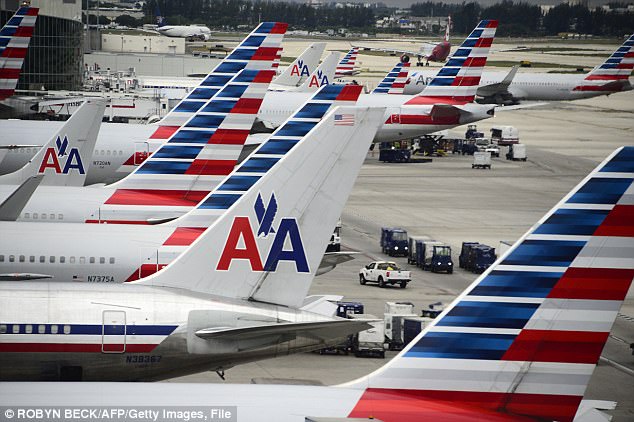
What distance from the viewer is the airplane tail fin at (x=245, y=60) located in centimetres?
3553

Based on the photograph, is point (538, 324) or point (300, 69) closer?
point (538, 324)

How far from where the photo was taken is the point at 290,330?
1831 cm

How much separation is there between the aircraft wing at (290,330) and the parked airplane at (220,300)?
2 cm

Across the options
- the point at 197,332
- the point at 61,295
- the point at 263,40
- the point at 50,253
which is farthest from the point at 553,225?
the point at 263,40

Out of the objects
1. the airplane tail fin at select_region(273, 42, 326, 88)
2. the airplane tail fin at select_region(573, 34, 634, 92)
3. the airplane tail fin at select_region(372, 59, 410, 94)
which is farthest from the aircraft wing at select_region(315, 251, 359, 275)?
the airplane tail fin at select_region(573, 34, 634, 92)

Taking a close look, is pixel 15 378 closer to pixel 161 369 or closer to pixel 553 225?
pixel 161 369

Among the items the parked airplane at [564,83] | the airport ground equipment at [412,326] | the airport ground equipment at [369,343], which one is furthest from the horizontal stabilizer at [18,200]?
the parked airplane at [564,83]

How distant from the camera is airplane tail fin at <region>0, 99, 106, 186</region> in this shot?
34.9m

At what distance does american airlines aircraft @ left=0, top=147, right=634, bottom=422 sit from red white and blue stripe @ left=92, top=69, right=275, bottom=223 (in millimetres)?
17481

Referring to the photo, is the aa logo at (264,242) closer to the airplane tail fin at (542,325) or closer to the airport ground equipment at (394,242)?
the airplane tail fin at (542,325)

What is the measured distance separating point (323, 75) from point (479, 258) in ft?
153

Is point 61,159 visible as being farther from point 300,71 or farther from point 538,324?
point 300,71

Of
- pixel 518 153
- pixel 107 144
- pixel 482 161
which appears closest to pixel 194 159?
pixel 107 144

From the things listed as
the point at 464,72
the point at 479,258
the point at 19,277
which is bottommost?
the point at 479,258
